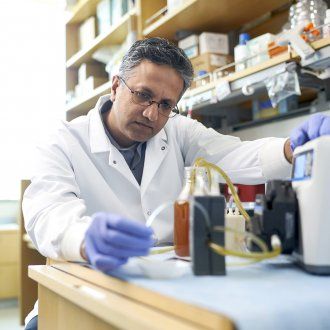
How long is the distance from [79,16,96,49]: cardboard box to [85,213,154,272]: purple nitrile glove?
2705 millimetres

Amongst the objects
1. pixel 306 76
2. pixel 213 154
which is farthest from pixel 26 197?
pixel 306 76

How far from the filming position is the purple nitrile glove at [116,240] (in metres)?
0.67

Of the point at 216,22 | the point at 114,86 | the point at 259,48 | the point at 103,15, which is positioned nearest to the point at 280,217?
the point at 114,86

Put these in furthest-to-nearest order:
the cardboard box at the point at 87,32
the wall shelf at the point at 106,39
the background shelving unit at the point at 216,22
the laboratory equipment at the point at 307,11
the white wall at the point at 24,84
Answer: the white wall at the point at 24,84 < the cardboard box at the point at 87,32 < the wall shelf at the point at 106,39 < the background shelving unit at the point at 216,22 < the laboratory equipment at the point at 307,11

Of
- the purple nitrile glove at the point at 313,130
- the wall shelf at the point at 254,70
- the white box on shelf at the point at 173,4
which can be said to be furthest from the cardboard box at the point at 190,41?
the purple nitrile glove at the point at 313,130

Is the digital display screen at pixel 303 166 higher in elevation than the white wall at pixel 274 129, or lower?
lower

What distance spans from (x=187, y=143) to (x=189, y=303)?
49.6 inches

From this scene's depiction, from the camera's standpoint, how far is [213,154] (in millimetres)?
1627

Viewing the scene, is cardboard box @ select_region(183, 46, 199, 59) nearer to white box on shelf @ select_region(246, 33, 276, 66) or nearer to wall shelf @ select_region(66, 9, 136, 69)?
white box on shelf @ select_region(246, 33, 276, 66)

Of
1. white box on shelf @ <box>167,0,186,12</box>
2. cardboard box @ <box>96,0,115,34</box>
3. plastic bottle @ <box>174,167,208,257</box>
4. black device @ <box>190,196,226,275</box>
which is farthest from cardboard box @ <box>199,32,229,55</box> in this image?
black device @ <box>190,196,226,275</box>

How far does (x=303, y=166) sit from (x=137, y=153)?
862 millimetres

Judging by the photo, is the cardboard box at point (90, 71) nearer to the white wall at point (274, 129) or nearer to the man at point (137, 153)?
the white wall at point (274, 129)

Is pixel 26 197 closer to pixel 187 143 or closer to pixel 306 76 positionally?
pixel 187 143

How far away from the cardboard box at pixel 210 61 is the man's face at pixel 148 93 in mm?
663
